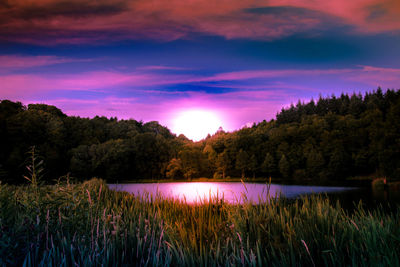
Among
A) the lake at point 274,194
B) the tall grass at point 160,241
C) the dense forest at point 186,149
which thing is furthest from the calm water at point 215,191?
the dense forest at point 186,149

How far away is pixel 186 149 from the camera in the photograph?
208ft

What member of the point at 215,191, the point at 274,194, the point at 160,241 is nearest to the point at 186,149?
the point at 274,194

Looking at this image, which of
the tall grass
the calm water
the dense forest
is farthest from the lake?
the dense forest

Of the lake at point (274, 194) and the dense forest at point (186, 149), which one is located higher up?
the dense forest at point (186, 149)

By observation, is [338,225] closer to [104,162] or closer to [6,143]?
[104,162]

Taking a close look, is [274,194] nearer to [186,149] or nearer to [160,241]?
[160,241]

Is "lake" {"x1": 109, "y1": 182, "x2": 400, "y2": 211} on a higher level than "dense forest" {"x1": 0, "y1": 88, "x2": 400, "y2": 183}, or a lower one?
lower

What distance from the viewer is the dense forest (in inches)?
1863

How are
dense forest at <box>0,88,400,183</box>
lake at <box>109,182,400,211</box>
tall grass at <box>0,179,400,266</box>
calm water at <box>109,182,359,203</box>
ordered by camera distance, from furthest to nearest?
dense forest at <box>0,88,400,183</box> → lake at <box>109,182,400,211</box> → calm water at <box>109,182,359,203</box> → tall grass at <box>0,179,400,266</box>

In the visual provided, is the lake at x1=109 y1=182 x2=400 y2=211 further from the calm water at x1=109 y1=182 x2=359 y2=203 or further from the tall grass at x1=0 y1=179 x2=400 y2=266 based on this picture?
the tall grass at x1=0 y1=179 x2=400 y2=266

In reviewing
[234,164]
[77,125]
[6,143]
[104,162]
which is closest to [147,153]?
[104,162]

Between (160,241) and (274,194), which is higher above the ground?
(160,241)

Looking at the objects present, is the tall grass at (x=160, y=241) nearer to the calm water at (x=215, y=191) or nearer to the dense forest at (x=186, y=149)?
the calm water at (x=215, y=191)

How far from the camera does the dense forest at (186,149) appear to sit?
155ft
